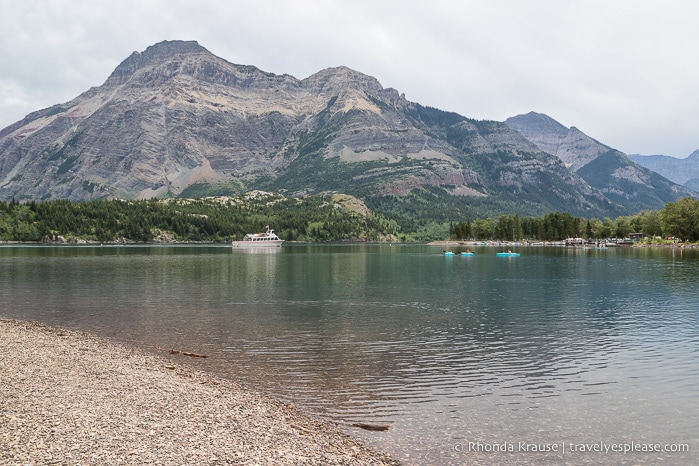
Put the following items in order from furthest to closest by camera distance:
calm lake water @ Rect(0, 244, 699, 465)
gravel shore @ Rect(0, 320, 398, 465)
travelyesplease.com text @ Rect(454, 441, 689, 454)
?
calm lake water @ Rect(0, 244, 699, 465) → travelyesplease.com text @ Rect(454, 441, 689, 454) → gravel shore @ Rect(0, 320, 398, 465)

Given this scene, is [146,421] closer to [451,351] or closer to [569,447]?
[569,447]

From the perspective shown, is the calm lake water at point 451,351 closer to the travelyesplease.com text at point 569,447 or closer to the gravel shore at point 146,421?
the travelyesplease.com text at point 569,447

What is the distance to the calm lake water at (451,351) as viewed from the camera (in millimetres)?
23984

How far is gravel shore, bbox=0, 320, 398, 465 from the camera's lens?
1900 centimetres

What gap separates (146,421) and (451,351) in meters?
26.5

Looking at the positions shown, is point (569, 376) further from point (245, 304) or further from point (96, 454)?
point (245, 304)

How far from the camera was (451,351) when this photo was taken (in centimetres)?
4206

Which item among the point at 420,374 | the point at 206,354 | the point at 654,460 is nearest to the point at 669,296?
the point at 420,374

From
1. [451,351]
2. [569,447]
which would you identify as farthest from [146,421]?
[451,351]

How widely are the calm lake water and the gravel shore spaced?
269 cm

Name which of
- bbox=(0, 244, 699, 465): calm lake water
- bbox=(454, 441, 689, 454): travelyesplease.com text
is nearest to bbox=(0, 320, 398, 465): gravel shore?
bbox=(0, 244, 699, 465): calm lake water

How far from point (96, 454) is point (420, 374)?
Answer: 21.8m

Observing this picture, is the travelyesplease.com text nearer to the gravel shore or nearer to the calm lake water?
the calm lake water

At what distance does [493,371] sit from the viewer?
35.5 metres
